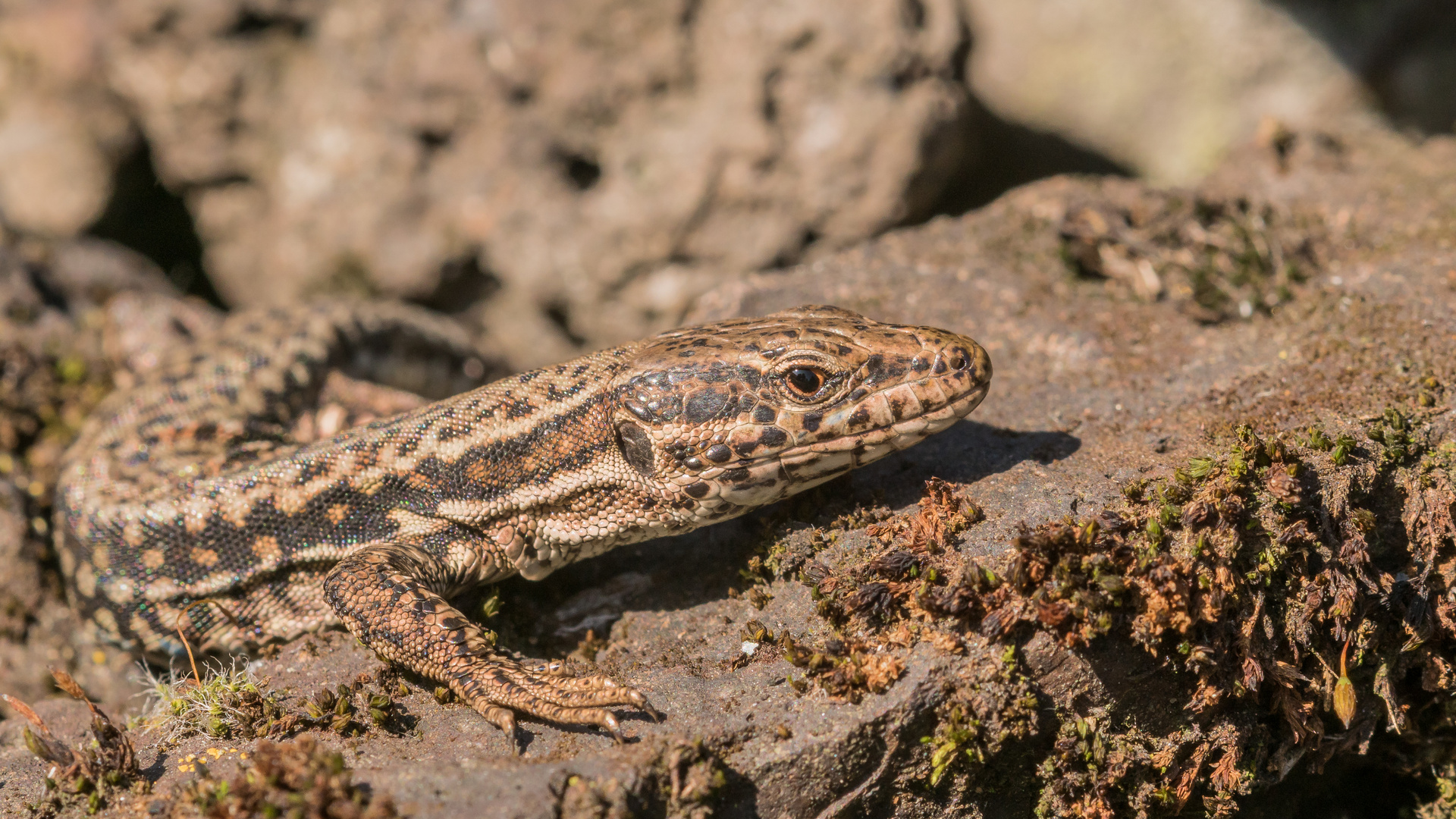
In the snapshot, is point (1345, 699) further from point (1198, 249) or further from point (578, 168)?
point (578, 168)

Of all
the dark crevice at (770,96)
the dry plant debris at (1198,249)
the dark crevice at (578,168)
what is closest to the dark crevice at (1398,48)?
the dry plant debris at (1198,249)

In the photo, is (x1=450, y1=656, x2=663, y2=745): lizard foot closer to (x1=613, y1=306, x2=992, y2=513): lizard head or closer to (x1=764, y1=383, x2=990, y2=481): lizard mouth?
(x1=613, y1=306, x2=992, y2=513): lizard head

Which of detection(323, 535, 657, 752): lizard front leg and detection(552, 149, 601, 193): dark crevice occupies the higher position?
detection(552, 149, 601, 193): dark crevice

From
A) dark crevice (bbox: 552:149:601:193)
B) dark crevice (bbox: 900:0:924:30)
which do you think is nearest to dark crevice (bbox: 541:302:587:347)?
dark crevice (bbox: 552:149:601:193)

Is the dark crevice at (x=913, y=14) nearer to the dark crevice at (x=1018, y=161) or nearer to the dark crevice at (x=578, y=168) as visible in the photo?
the dark crevice at (x=1018, y=161)

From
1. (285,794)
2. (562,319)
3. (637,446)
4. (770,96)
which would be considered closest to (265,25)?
(562,319)

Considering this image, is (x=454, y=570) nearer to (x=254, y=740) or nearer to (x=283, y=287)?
(x=254, y=740)
